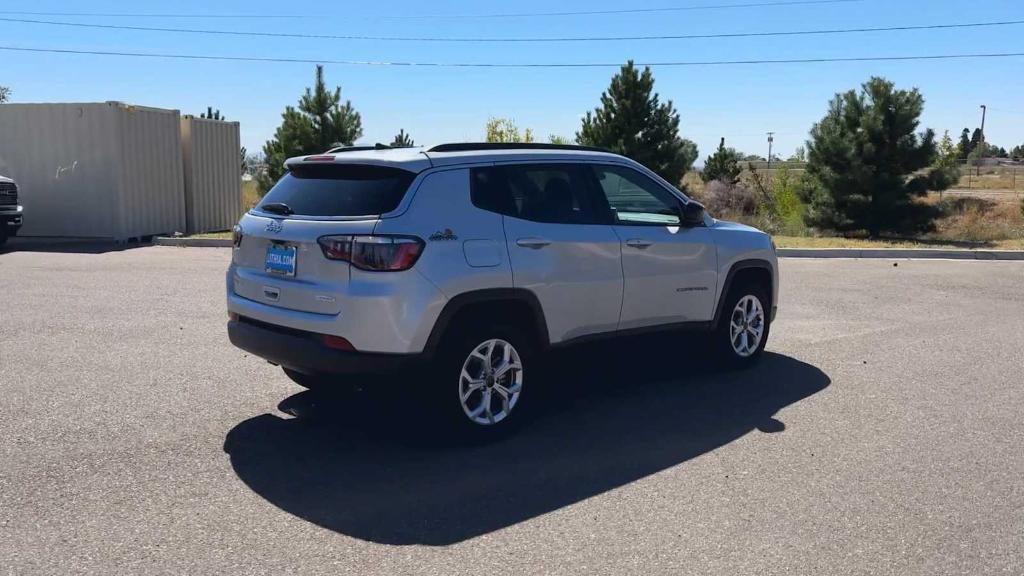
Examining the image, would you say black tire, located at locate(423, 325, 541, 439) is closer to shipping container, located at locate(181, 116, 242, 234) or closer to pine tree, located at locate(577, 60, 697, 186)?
shipping container, located at locate(181, 116, 242, 234)

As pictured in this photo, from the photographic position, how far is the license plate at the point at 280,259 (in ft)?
17.9

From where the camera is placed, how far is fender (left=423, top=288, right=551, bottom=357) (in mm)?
5273

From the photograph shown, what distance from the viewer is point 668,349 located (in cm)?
701

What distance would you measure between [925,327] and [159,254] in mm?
13002

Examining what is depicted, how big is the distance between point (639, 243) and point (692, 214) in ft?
2.04

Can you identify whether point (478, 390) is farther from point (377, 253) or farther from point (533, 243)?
point (377, 253)

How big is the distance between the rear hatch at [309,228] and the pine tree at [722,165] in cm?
3845

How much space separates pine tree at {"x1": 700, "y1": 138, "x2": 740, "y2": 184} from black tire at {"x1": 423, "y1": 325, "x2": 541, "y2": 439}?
38186 millimetres

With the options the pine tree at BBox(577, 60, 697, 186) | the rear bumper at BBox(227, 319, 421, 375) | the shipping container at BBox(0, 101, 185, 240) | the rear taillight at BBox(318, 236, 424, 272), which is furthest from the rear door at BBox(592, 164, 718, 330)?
the pine tree at BBox(577, 60, 697, 186)

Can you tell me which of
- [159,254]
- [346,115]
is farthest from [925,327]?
[346,115]

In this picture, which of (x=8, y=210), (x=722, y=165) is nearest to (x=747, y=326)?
(x=8, y=210)

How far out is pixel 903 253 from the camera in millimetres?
17266

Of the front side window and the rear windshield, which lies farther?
the front side window

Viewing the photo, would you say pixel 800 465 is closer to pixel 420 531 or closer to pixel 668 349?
pixel 668 349
